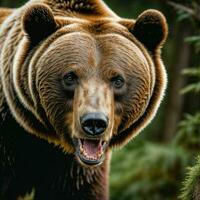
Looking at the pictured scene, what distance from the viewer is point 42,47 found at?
240 inches

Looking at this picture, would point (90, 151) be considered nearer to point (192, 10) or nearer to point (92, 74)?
point (92, 74)

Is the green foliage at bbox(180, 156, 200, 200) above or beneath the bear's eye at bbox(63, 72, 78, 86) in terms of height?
beneath

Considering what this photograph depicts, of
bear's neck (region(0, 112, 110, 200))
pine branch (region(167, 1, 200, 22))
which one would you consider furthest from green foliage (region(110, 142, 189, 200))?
bear's neck (region(0, 112, 110, 200))

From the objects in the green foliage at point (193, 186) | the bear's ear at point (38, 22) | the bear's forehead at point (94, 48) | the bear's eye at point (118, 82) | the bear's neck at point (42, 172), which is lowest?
the bear's neck at point (42, 172)

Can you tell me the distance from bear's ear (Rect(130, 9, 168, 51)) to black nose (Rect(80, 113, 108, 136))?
1.05m

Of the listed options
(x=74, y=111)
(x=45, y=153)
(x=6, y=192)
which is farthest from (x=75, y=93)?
(x=6, y=192)

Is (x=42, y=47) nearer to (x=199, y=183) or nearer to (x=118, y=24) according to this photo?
(x=118, y=24)

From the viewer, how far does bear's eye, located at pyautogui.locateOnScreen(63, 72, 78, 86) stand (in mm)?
5832

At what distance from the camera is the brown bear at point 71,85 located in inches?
226

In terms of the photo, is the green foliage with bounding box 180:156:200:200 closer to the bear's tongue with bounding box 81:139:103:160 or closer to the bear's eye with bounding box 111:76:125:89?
the bear's tongue with bounding box 81:139:103:160

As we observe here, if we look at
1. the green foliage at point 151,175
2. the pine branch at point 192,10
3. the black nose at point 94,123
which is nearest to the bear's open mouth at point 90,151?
the black nose at point 94,123

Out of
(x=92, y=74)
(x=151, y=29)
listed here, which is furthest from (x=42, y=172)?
(x=151, y=29)

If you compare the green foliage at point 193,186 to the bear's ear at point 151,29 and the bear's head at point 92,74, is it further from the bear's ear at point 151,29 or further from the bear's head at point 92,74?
the bear's ear at point 151,29

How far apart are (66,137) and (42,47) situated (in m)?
0.75
